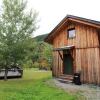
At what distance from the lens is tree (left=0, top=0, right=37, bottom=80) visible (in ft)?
68.1

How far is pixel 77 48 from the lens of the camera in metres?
19.7

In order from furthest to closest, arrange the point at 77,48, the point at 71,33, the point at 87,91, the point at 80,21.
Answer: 1. the point at 71,33
2. the point at 77,48
3. the point at 80,21
4. the point at 87,91

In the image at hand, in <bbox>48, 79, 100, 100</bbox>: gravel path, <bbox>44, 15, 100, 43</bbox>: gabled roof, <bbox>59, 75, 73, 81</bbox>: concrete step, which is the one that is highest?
<bbox>44, 15, 100, 43</bbox>: gabled roof

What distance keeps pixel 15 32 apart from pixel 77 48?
6.02 m

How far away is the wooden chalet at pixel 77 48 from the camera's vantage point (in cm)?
1789

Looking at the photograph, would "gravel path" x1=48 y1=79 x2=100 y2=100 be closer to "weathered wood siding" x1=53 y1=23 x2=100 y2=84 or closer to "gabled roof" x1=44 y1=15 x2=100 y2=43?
"weathered wood siding" x1=53 y1=23 x2=100 y2=84

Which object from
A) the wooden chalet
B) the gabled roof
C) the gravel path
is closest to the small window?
the wooden chalet

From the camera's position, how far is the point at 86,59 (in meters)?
18.7

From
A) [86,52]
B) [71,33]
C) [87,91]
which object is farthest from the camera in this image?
[71,33]

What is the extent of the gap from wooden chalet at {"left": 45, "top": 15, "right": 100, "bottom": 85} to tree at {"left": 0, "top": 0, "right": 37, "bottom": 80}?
9.28 feet

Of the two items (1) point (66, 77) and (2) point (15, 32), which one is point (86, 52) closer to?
(1) point (66, 77)

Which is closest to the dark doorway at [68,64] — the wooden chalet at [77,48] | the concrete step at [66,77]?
the wooden chalet at [77,48]

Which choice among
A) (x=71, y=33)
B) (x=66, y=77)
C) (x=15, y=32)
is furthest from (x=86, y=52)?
(x=15, y=32)

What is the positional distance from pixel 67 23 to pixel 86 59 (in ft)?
14.6
